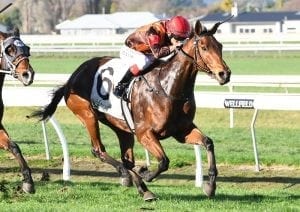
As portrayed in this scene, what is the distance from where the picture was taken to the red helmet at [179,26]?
25.7 ft

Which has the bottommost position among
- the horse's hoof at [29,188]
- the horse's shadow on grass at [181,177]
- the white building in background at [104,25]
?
the white building in background at [104,25]

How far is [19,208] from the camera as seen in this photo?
7.05 metres

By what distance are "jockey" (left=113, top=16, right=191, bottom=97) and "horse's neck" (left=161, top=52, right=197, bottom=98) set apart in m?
0.17

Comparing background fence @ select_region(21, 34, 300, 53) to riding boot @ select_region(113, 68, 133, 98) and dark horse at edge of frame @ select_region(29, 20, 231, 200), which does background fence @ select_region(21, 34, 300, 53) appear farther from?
dark horse at edge of frame @ select_region(29, 20, 231, 200)

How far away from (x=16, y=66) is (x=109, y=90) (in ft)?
3.52

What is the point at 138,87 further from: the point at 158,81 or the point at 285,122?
the point at 285,122

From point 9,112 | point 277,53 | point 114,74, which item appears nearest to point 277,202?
point 114,74

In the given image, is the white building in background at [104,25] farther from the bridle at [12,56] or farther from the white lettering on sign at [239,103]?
the bridle at [12,56]

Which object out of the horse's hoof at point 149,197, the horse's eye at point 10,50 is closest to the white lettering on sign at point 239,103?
the horse's hoof at point 149,197

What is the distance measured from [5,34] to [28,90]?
10.5ft

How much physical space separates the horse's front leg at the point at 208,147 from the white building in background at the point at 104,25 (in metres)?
79.2

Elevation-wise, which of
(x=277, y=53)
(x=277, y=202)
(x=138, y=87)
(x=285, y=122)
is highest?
(x=138, y=87)

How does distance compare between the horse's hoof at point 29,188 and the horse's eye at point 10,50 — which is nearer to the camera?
the horse's hoof at point 29,188

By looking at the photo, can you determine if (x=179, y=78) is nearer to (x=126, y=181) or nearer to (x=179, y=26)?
(x=179, y=26)
